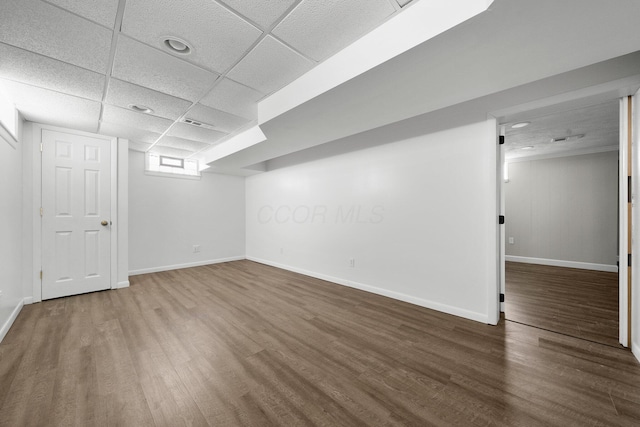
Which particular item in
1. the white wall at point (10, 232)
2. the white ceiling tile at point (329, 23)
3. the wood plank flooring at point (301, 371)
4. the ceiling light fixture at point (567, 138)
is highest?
the ceiling light fixture at point (567, 138)

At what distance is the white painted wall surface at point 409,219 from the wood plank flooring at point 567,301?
2.48 feet

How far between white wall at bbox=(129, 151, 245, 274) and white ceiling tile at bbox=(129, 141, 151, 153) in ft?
0.60

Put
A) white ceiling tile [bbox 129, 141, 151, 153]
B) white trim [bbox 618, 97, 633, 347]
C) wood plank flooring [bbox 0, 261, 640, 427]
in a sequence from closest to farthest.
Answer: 1. wood plank flooring [bbox 0, 261, 640, 427]
2. white trim [bbox 618, 97, 633, 347]
3. white ceiling tile [bbox 129, 141, 151, 153]

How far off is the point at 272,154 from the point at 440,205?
9.33ft

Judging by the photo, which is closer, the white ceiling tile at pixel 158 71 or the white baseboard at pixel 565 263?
the white ceiling tile at pixel 158 71

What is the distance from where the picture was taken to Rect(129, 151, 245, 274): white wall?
184 inches

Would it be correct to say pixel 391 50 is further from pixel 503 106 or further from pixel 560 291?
pixel 560 291

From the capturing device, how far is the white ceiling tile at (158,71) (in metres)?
1.87

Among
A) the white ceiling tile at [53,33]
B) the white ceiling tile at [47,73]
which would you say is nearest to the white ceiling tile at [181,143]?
the white ceiling tile at [47,73]

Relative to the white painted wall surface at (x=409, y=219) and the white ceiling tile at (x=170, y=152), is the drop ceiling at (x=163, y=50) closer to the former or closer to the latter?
the white ceiling tile at (x=170, y=152)

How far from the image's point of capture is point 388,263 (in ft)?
Answer: 11.0

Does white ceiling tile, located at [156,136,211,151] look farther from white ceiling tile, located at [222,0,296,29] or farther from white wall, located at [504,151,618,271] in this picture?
white wall, located at [504,151,618,271]

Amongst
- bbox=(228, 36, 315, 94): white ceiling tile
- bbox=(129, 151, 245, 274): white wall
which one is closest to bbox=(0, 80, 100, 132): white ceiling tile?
bbox=(129, 151, 245, 274): white wall

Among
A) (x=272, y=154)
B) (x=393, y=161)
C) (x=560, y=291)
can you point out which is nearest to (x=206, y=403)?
(x=393, y=161)
